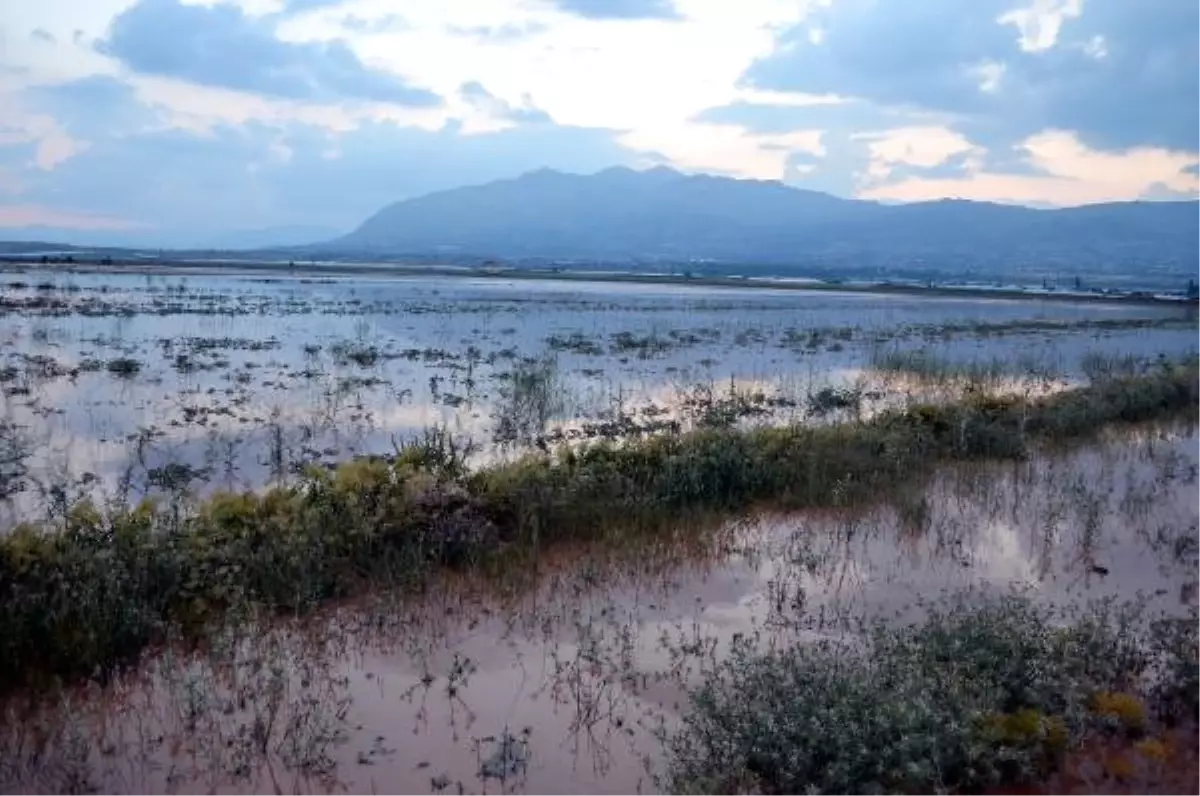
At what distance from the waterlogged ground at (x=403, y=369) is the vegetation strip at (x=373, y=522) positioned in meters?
1.83

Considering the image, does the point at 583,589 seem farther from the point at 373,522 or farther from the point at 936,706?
the point at 936,706

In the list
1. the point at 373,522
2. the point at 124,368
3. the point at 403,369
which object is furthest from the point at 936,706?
the point at 124,368

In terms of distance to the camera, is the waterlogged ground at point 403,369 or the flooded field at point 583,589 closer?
the flooded field at point 583,589

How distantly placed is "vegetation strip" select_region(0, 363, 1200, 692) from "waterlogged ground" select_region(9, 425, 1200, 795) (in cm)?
38

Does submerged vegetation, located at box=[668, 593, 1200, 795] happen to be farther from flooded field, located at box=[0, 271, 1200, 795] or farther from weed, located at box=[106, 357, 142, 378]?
weed, located at box=[106, 357, 142, 378]

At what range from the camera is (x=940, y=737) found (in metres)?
4.61

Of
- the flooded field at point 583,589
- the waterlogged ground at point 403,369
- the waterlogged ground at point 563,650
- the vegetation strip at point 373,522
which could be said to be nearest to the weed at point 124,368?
the waterlogged ground at point 403,369

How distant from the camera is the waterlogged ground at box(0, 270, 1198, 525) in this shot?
10.9 meters

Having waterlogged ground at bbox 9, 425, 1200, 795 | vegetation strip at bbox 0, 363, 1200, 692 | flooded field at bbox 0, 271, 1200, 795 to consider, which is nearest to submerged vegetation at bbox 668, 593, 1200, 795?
flooded field at bbox 0, 271, 1200, 795

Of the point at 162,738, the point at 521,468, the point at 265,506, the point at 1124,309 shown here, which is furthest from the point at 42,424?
the point at 1124,309

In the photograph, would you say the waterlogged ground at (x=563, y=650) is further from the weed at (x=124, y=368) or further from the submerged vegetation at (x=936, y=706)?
the weed at (x=124, y=368)

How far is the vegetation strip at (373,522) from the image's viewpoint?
18.9 ft

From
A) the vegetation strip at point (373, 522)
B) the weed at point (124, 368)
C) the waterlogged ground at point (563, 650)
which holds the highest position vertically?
the weed at point (124, 368)

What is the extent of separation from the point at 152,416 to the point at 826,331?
2077cm
